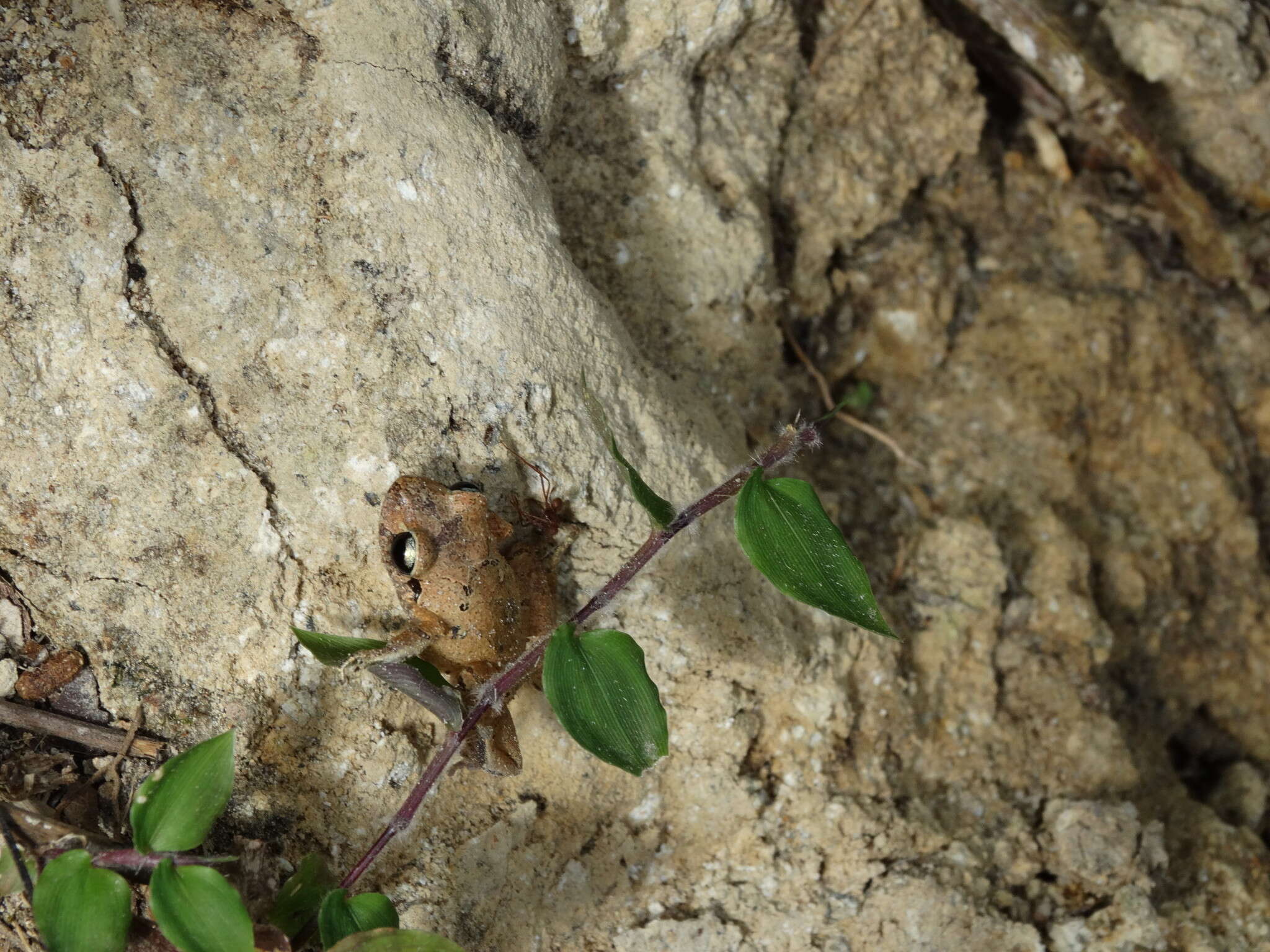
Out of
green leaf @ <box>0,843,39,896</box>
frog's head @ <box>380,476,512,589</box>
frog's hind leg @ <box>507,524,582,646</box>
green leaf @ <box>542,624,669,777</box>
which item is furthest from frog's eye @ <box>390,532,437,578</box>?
green leaf @ <box>0,843,39,896</box>

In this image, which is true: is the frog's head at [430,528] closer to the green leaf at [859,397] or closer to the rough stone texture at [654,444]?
Result: the rough stone texture at [654,444]

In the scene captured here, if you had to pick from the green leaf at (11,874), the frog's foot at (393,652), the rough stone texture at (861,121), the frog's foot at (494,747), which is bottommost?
the green leaf at (11,874)

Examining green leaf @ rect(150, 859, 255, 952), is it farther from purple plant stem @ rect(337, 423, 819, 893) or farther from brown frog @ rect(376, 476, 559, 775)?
brown frog @ rect(376, 476, 559, 775)

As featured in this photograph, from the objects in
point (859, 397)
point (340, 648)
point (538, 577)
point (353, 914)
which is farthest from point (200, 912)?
point (859, 397)

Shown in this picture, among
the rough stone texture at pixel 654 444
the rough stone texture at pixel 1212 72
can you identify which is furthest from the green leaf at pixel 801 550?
the rough stone texture at pixel 1212 72

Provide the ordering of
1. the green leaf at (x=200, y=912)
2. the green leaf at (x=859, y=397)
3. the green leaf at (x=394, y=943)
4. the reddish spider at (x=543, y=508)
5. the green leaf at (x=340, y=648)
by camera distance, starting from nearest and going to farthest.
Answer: the green leaf at (x=200, y=912) < the green leaf at (x=394, y=943) < the green leaf at (x=340, y=648) < the reddish spider at (x=543, y=508) < the green leaf at (x=859, y=397)

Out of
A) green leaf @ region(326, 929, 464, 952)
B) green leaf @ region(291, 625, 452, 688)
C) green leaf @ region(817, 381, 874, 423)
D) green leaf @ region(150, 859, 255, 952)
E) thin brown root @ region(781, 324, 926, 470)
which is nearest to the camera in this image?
green leaf @ region(150, 859, 255, 952)
